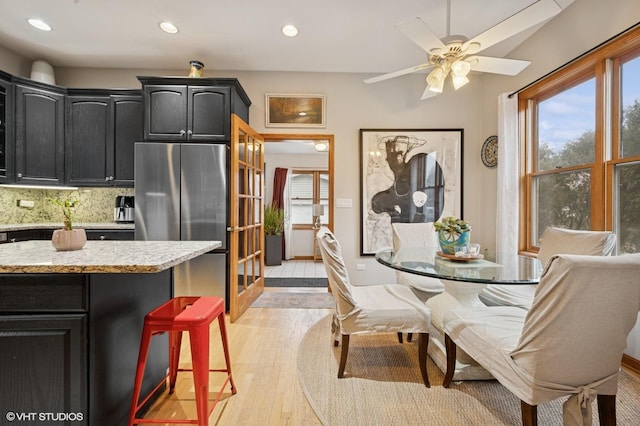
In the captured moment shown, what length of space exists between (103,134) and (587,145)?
4.82m

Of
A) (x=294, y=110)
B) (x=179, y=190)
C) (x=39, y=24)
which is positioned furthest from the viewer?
(x=294, y=110)

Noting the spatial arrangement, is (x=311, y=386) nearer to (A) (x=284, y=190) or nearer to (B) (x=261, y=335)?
(B) (x=261, y=335)

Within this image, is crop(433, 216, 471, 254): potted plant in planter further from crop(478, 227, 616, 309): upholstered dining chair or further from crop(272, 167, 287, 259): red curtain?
crop(272, 167, 287, 259): red curtain

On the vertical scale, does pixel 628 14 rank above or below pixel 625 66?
above

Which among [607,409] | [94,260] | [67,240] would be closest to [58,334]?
[94,260]

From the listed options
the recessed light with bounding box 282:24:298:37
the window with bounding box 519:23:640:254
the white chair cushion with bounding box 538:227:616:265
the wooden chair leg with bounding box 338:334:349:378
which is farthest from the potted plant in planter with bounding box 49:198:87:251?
the window with bounding box 519:23:640:254

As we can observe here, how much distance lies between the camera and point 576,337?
1.19m

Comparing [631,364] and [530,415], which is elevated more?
[530,415]

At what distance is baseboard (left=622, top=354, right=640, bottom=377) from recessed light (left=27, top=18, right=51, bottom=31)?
222 inches

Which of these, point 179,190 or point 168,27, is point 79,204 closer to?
point 179,190

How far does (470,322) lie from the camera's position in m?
1.64

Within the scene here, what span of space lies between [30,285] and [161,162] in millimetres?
2032

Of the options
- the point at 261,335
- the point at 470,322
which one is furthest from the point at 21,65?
the point at 470,322

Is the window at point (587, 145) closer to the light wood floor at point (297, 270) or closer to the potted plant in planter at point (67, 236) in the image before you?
the light wood floor at point (297, 270)
